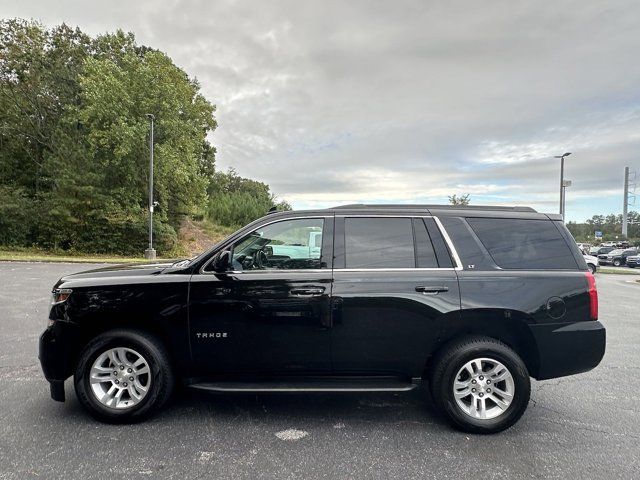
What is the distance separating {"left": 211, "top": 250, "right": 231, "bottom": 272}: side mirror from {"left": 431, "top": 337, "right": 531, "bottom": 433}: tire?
6.54 feet

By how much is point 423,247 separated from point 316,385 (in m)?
1.50

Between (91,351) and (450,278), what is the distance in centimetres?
309

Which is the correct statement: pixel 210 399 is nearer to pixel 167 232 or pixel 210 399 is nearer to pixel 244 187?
pixel 167 232

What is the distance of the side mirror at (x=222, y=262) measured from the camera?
346cm

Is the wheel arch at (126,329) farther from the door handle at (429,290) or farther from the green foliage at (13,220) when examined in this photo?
the green foliage at (13,220)

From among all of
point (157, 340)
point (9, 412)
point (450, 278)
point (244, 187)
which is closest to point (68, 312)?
point (157, 340)

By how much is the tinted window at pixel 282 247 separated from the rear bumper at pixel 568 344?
202cm

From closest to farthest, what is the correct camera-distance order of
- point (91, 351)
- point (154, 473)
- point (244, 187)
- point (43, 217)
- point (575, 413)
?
point (154, 473), point (91, 351), point (575, 413), point (43, 217), point (244, 187)

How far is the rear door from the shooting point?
3.37m

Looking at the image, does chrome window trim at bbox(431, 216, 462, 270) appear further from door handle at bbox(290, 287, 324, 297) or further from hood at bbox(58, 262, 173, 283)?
hood at bbox(58, 262, 173, 283)

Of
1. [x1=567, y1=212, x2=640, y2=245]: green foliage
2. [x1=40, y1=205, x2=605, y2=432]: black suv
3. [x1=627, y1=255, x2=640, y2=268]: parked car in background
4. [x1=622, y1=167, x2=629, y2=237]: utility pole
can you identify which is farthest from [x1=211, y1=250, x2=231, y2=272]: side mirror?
[x1=567, y1=212, x2=640, y2=245]: green foliage

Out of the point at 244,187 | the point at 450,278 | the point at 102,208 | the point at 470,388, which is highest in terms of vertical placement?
the point at 244,187

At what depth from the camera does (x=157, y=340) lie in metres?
3.44

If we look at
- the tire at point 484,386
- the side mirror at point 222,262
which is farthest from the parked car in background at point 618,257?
the side mirror at point 222,262
